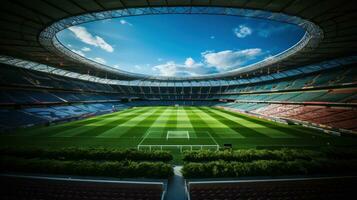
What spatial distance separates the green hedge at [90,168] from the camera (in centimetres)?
877

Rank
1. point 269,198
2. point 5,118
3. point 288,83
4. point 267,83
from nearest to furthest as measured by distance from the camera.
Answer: point 269,198 < point 5,118 < point 288,83 < point 267,83

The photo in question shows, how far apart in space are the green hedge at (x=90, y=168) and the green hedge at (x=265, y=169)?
5.36 feet

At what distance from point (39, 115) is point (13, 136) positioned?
31.4 ft

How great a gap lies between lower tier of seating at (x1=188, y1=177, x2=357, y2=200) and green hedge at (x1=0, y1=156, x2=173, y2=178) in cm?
217

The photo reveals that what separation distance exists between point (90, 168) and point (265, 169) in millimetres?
9604

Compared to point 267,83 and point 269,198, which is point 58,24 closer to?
point 269,198

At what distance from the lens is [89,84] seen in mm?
53125

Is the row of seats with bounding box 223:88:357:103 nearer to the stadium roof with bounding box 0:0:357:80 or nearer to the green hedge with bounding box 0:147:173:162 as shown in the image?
the stadium roof with bounding box 0:0:357:80

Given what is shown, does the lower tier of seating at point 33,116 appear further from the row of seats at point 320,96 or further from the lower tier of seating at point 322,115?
the row of seats at point 320,96

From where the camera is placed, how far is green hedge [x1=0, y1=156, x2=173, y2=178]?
28.8 ft

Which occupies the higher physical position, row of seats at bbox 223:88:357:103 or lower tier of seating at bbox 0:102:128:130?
row of seats at bbox 223:88:357:103

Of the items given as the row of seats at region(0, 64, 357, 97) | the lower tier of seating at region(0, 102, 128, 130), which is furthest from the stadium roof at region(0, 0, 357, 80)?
the row of seats at region(0, 64, 357, 97)

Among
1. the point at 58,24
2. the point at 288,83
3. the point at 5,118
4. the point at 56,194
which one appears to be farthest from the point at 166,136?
the point at 288,83

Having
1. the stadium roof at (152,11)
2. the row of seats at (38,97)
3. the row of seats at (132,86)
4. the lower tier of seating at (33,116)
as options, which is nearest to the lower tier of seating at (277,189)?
the stadium roof at (152,11)
